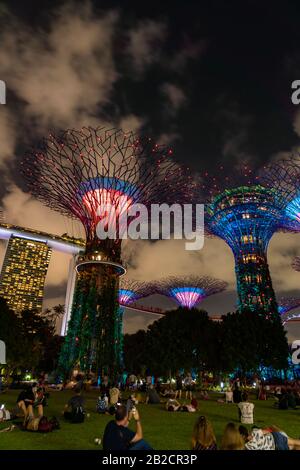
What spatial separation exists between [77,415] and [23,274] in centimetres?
19150

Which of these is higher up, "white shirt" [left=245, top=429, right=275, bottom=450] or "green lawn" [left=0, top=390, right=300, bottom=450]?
"white shirt" [left=245, top=429, right=275, bottom=450]

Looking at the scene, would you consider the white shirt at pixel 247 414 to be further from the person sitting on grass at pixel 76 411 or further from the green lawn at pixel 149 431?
the person sitting on grass at pixel 76 411

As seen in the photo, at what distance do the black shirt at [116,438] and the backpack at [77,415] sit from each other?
297 inches

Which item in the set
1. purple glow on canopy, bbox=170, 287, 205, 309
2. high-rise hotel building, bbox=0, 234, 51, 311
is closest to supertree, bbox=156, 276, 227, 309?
purple glow on canopy, bbox=170, 287, 205, 309

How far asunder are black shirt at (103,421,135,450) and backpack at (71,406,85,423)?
24.7ft

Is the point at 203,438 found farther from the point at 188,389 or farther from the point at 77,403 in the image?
the point at 188,389

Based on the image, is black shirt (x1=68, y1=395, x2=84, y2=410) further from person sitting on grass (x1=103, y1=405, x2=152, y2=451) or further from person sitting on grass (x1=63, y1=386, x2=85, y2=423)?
person sitting on grass (x1=103, y1=405, x2=152, y2=451)

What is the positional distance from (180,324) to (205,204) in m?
23.4

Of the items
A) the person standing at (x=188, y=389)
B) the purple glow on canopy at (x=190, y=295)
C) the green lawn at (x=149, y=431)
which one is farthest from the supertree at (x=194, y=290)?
the green lawn at (x=149, y=431)

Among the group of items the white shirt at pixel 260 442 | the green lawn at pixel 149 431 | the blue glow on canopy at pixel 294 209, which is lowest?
the green lawn at pixel 149 431

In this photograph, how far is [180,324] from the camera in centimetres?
4947

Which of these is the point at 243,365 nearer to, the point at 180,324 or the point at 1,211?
the point at 180,324

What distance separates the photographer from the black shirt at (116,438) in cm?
715

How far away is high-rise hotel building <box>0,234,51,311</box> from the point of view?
18512cm
